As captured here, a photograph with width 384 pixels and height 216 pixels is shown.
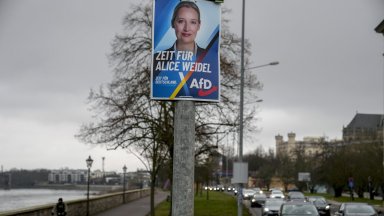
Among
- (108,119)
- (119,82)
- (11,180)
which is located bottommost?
(11,180)

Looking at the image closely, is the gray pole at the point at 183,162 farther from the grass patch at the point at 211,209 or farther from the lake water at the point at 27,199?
the grass patch at the point at 211,209

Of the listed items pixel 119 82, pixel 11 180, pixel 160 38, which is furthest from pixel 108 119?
pixel 11 180

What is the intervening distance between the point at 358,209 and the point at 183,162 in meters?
16.8

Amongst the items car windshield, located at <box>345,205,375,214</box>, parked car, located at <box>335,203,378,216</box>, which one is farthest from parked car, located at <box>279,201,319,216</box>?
car windshield, located at <box>345,205,375,214</box>

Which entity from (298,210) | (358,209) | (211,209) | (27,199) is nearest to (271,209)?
(358,209)

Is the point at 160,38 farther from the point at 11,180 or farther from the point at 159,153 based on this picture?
the point at 11,180

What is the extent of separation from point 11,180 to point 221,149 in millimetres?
50040

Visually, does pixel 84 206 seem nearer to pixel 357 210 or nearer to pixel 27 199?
pixel 357 210

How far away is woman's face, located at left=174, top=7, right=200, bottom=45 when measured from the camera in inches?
554

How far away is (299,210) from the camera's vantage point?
83.8 feet

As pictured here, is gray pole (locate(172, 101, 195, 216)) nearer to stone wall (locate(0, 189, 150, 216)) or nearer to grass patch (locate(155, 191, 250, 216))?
stone wall (locate(0, 189, 150, 216))

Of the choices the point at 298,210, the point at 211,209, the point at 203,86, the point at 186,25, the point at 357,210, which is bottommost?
the point at 211,209

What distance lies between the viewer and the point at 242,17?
31969 millimetres

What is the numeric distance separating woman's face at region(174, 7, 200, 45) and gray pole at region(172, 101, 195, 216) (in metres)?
1.47
